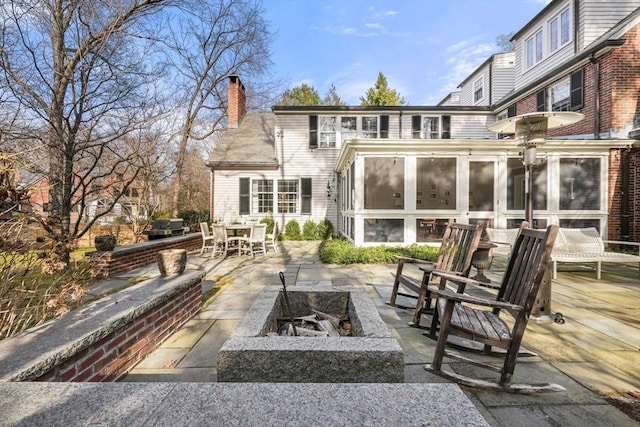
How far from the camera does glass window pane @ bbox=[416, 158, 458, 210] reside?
25.9ft

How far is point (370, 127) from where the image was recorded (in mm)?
13016

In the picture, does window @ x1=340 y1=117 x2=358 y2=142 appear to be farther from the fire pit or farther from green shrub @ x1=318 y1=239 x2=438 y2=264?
the fire pit

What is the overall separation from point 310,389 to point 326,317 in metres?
1.62

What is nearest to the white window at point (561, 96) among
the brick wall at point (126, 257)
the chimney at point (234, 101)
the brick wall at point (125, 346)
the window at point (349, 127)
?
the window at point (349, 127)

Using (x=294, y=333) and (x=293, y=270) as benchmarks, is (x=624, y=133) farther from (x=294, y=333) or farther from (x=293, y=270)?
(x=294, y=333)

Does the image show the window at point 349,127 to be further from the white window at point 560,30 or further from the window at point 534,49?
the white window at point 560,30

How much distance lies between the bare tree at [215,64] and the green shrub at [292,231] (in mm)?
6668

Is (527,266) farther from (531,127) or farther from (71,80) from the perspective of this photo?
(71,80)

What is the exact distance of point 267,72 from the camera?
18500mm

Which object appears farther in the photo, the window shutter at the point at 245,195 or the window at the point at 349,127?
the window at the point at 349,127

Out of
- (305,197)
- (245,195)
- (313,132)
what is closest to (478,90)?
(313,132)

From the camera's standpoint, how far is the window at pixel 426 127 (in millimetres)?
12898

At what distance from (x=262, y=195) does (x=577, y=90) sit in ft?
38.4

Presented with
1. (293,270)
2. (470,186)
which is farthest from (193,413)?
(470,186)
